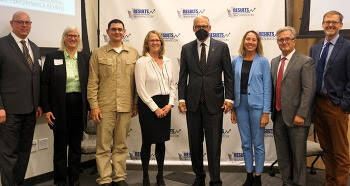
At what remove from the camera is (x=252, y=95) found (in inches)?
118

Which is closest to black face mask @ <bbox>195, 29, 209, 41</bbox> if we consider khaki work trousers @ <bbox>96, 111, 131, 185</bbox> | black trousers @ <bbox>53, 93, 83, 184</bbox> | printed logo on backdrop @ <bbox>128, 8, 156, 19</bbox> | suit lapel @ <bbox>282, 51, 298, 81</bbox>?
suit lapel @ <bbox>282, 51, 298, 81</bbox>

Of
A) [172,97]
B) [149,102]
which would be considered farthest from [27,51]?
[172,97]

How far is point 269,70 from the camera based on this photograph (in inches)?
119

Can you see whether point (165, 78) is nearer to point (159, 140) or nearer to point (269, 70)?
point (159, 140)

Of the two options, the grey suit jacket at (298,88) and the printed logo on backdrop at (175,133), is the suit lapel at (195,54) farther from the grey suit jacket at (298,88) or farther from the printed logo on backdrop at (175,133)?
the printed logo on backdrop at (175,133)

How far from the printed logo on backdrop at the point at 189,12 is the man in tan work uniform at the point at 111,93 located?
1.09 m

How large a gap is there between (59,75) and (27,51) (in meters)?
0.35

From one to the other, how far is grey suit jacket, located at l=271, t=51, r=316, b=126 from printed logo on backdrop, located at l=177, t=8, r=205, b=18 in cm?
146

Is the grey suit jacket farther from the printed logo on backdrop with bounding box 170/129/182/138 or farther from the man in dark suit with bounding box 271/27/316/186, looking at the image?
the printed logo on backdrop with bounding box 170/129/182/138

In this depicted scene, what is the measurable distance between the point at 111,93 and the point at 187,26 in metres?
1.45

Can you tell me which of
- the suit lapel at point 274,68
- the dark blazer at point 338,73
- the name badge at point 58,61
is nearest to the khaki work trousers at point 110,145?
the name badge at point 58,61

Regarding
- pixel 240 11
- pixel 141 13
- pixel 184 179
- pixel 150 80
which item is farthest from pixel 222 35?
pixel 184 179

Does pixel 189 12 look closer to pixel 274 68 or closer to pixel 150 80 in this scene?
pixel 150 80

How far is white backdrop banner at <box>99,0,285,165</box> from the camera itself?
381 centimetres
